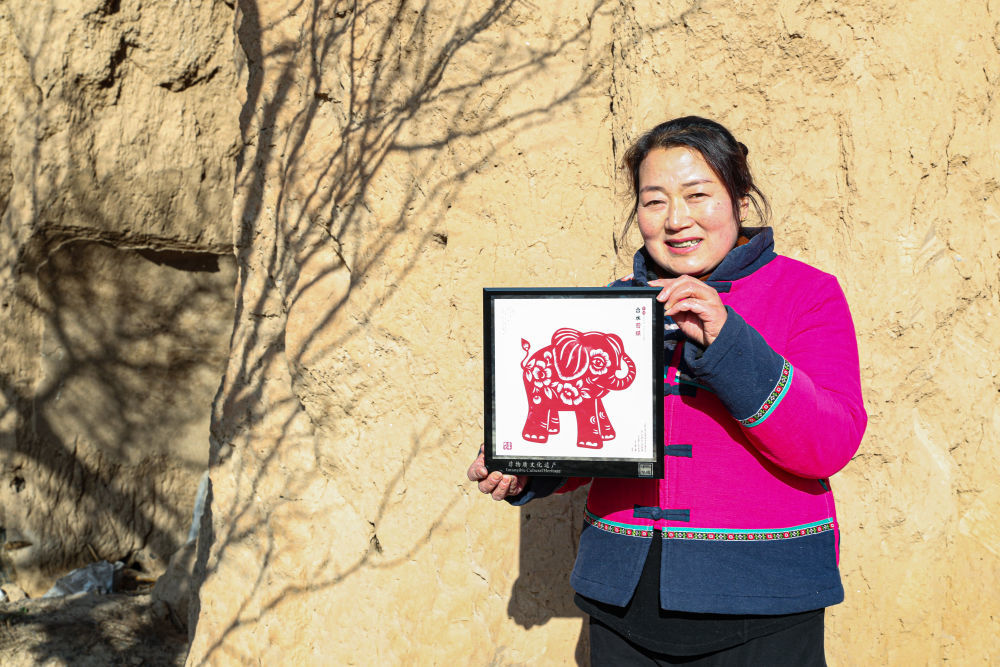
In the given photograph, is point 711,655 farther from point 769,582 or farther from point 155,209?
point 155,209

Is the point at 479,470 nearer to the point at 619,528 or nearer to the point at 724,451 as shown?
the point at 619,528

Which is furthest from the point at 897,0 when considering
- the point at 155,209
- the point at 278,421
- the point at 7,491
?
the point at 7,491

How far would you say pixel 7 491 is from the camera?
4582 mm

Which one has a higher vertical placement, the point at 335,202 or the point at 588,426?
the point at 335,202

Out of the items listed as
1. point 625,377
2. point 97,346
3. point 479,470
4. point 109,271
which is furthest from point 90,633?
point 625,377

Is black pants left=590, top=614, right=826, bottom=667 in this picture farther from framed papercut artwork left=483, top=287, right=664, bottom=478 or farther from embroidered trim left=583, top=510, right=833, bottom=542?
framed papercut artwork left=483, top=287, right=664, bottom=478

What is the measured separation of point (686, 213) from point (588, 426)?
40 centimetres

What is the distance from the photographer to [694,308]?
144 cm

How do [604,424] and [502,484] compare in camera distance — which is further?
[502,484]

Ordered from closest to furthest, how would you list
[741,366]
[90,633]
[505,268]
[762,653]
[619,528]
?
[741,366] → [762,653] → [619,528] → [505,268] → [90,633]

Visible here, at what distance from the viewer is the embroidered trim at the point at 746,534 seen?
153 centimetres

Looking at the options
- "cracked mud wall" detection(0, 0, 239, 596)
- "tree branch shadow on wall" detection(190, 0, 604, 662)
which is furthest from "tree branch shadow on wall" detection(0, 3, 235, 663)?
"tree branch shadow on wall" detection(190, 0, 604, 662)

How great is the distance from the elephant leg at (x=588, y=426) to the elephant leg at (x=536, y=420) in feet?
0.17

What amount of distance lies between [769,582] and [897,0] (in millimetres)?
1479
